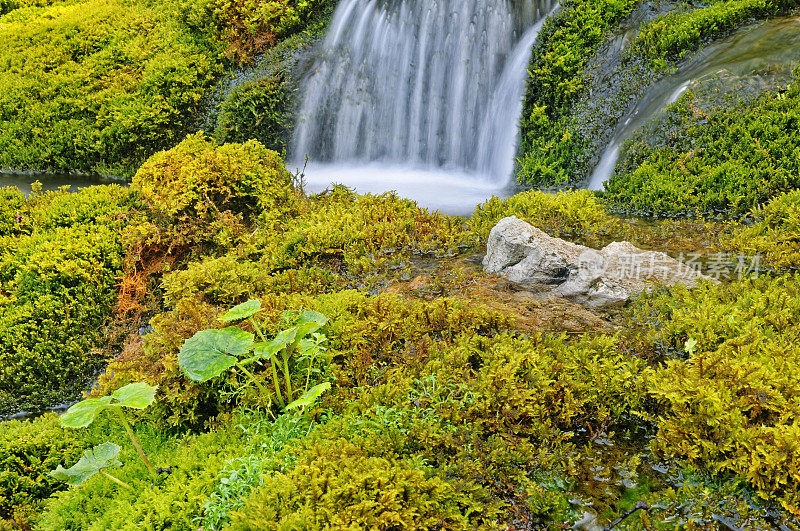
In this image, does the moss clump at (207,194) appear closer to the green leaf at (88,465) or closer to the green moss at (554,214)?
the green moss at (554,214)

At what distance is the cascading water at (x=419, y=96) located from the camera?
30.0 feet

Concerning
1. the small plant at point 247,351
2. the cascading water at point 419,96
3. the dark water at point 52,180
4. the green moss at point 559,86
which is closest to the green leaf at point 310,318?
the small plant at point 247,351

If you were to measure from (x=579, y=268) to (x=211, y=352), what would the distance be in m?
3.02

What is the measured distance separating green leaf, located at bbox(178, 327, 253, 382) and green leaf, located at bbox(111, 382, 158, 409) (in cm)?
22

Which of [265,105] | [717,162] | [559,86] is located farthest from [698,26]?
[265,105]

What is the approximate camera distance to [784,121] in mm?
6184

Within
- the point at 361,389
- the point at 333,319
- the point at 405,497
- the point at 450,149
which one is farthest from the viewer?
the point at 450,149

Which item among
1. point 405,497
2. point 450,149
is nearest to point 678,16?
point 450,149

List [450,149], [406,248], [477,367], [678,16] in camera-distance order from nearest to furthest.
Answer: [477,367] < [406,248] < [678,16] < [450,149]

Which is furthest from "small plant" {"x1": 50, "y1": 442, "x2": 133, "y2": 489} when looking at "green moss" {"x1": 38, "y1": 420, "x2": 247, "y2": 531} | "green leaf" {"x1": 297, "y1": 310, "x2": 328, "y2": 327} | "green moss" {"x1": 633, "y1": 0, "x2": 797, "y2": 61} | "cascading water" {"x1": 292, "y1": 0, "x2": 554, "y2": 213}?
"green moss" {"x1": 633, "y1": 0, "x2": 797, "y2": 61}

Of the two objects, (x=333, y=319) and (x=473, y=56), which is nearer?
(x=333, y=319)

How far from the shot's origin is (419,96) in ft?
31.7

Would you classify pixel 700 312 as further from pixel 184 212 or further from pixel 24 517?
pixel 184 212

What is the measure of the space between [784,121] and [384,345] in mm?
5774
